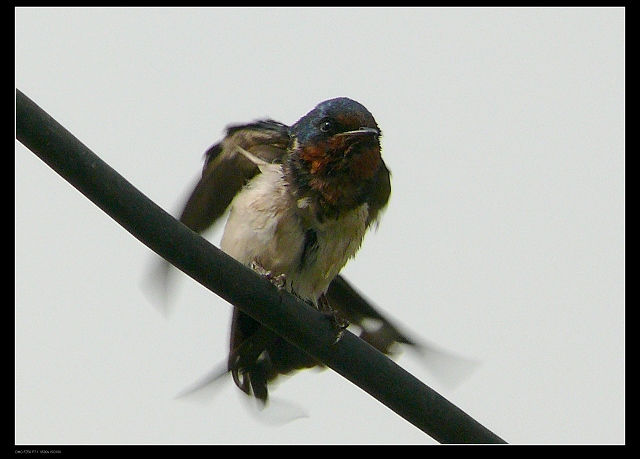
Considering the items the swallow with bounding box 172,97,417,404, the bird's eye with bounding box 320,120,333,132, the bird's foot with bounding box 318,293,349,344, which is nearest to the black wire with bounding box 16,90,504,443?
the bird's foot with bounding box 318,293,349,344

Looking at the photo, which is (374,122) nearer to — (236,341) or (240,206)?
(240,206)

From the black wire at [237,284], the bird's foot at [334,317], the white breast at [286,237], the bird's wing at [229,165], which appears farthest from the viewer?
the bird's wing at [229,165]

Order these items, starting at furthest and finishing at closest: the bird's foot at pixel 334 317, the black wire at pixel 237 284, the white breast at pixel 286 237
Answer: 1. the white breast at pixel 286 237
2. the bird's foot at pixel 334 317
3. the black wire at pixel 237 284

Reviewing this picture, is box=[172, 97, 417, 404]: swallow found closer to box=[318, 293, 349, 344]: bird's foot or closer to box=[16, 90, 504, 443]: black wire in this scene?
box=[318, 293, 349, 344]: bird's foot

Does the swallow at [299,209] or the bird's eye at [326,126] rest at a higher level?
the bird's eye at [326,126]

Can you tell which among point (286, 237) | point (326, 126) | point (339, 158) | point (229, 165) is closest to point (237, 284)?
point (286, 237)

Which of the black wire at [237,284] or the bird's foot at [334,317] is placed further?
the bird's foot at [334,317]

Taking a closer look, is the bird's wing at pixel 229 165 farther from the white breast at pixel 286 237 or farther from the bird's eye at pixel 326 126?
Answer: the bird's eye at pixel 326 126

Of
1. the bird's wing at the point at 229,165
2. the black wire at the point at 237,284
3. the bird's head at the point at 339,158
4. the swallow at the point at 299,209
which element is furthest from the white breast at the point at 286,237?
the black wire at the point at 237,284
